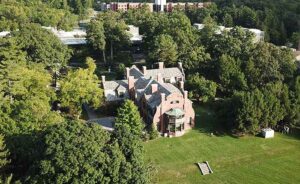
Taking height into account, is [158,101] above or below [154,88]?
below

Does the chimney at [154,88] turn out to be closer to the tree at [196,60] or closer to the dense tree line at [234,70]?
the dense tree line at [234,70]

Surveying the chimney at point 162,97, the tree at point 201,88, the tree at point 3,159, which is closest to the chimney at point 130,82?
the chimney at point 162,97

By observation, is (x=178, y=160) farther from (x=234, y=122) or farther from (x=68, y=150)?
(x=68, y=150)

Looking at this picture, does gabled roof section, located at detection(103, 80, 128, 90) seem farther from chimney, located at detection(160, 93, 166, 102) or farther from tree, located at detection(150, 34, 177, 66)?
tree, located at detection(150, 34, 177, 66)

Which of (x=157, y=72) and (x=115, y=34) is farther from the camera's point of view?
(x=115, y=34)

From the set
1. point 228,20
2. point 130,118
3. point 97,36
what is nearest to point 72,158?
point 130,118

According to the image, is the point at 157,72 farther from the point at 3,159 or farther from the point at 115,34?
the point at 3,159

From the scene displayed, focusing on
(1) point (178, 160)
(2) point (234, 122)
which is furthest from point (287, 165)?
(1) point (178, 160)
